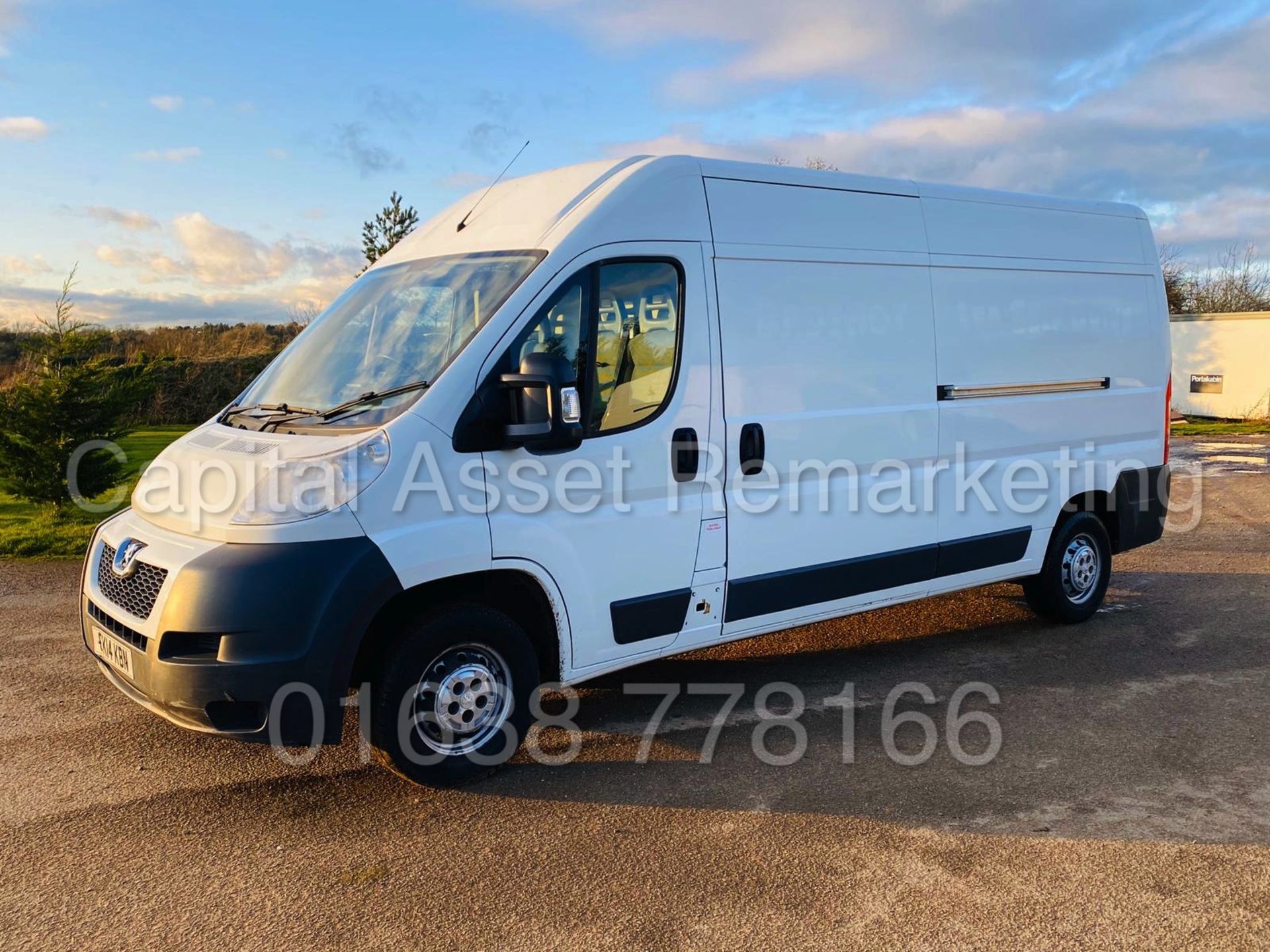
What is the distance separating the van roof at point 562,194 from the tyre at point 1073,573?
2.70 meters

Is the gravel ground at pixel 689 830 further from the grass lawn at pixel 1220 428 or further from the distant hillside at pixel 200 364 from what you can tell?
the grass lawn at pixel 1220 428

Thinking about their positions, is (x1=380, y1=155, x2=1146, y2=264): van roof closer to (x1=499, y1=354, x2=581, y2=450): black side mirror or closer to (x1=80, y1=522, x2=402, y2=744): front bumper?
(x1=499, y1=354, x2=581, y2=450): black side mirror

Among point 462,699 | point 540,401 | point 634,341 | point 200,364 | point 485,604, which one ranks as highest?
point 200,364

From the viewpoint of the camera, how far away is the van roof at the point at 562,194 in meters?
4.72

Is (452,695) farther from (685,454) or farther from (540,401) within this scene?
(685,454)

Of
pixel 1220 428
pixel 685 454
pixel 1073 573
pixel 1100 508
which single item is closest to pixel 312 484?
pixel 685 454

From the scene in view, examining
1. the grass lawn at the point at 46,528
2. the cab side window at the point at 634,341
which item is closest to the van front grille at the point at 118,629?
the cab side window at the point at 634,341

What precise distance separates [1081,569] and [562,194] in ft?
14.7

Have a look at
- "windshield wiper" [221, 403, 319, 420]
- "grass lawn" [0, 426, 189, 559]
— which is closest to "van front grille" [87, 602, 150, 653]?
"windshield wiper" [221, 403, 319, 420]

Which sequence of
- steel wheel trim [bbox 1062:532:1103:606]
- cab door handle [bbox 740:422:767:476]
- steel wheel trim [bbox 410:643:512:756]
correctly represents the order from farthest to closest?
steel wheel trim [bbox 1062:532:1103:606] < cab door handle [bbox 740:422:767:476] < steel wheel trim [bbox 410:643:512:756]

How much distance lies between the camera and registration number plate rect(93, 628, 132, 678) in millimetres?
4133

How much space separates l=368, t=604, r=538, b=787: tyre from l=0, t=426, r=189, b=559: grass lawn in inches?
248

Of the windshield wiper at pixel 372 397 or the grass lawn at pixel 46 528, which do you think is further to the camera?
the grass lawn at pixel 46 528

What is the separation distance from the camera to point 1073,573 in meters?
6.98
